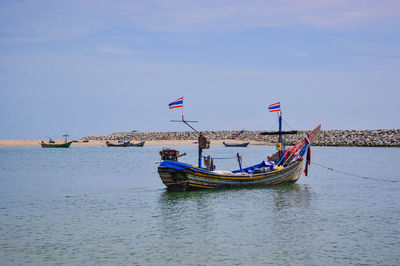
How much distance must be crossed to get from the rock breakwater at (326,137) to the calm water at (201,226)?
79.5 meters

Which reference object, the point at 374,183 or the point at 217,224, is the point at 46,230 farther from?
the point at 374,183

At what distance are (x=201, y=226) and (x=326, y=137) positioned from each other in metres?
105

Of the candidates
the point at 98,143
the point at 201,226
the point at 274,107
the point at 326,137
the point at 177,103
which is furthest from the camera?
the point at 98,143

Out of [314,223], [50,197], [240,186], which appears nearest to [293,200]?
[240,186]

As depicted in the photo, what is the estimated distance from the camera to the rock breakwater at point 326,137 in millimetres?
106625

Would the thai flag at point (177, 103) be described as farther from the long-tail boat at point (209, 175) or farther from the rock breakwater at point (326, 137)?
the rock breakwater at point (326, 137)

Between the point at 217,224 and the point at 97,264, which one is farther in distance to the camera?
the point at 217,224

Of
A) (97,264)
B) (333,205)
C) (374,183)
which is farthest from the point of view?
(374,183)

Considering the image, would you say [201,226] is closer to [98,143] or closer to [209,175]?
[209,175]

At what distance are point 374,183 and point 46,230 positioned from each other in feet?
85.3

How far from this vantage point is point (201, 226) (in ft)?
61.9

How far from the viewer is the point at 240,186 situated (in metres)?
29.5

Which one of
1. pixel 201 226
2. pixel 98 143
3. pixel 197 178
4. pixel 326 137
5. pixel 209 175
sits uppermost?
pixel 326 137

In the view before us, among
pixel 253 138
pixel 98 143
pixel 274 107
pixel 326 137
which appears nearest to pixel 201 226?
pixel 274 107
